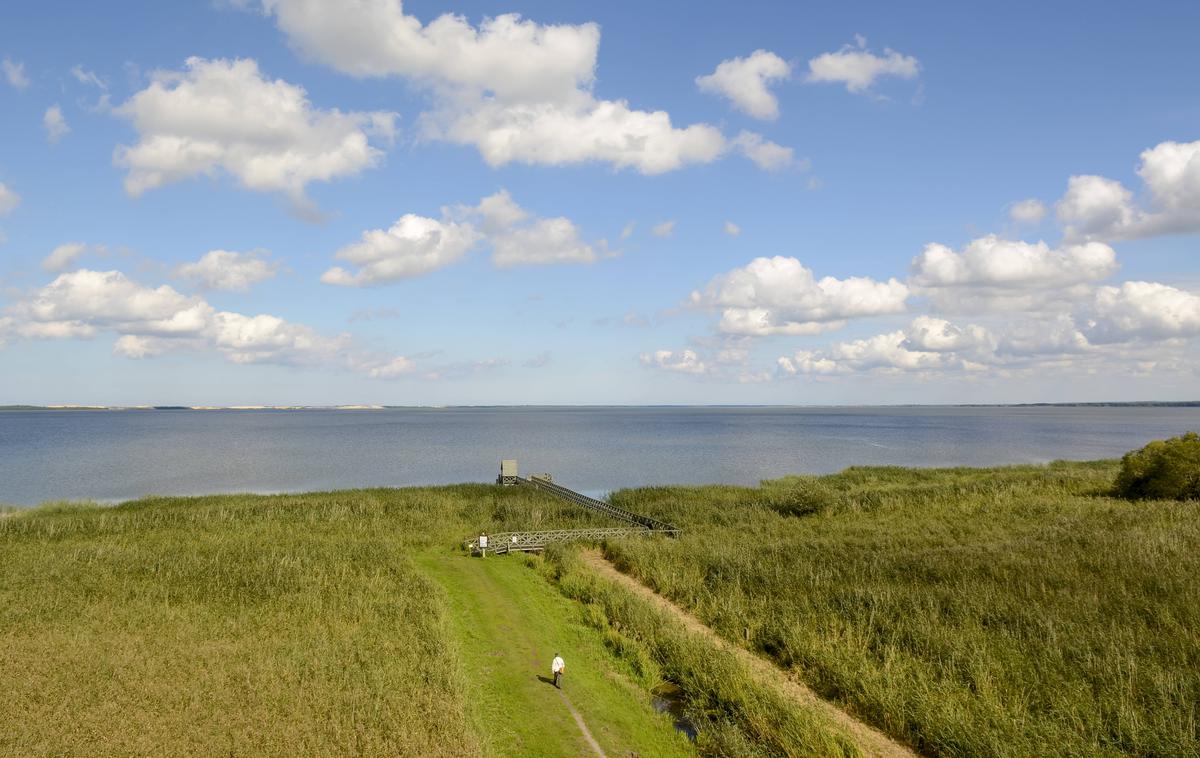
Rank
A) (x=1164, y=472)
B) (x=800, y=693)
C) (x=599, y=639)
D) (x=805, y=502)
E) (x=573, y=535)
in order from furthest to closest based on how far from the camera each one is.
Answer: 1. (x=1164, y=472)
2. (x=805, y=502)
3. (x=573, y=535)
4. (x=599, y=639)
5. (x=800, y=693)

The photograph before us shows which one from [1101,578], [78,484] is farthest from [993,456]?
[78,484]

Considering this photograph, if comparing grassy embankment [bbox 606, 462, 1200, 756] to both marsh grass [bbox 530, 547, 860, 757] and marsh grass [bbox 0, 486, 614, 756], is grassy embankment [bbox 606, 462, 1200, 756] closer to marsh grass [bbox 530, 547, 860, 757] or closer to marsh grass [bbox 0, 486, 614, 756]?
marsh grass [bbox 530, 547, 860, 757]

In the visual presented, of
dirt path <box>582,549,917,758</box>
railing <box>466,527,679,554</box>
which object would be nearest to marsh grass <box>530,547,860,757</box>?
dirt path <box>582,549,917,758</box>

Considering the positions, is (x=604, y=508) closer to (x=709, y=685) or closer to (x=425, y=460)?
(x=709, y=685)

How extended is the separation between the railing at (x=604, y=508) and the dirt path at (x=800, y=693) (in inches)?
533

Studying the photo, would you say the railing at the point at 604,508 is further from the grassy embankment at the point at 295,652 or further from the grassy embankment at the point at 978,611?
the grassy embankment at the point at 295,652

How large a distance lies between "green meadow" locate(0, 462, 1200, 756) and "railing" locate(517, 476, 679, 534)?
12.8ft

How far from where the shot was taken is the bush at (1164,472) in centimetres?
4716

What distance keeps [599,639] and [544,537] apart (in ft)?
53.0

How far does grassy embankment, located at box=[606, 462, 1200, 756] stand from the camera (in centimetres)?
1662

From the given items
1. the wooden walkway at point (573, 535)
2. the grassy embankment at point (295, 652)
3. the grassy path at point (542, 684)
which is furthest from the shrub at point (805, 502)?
the grassy path at point (542, 684)

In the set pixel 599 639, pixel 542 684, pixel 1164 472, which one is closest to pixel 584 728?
pixel 542 684

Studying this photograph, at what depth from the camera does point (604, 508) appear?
49.6 meters

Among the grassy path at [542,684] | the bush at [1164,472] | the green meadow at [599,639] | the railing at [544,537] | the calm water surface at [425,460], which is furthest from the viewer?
the calm water surface at [425,460]
